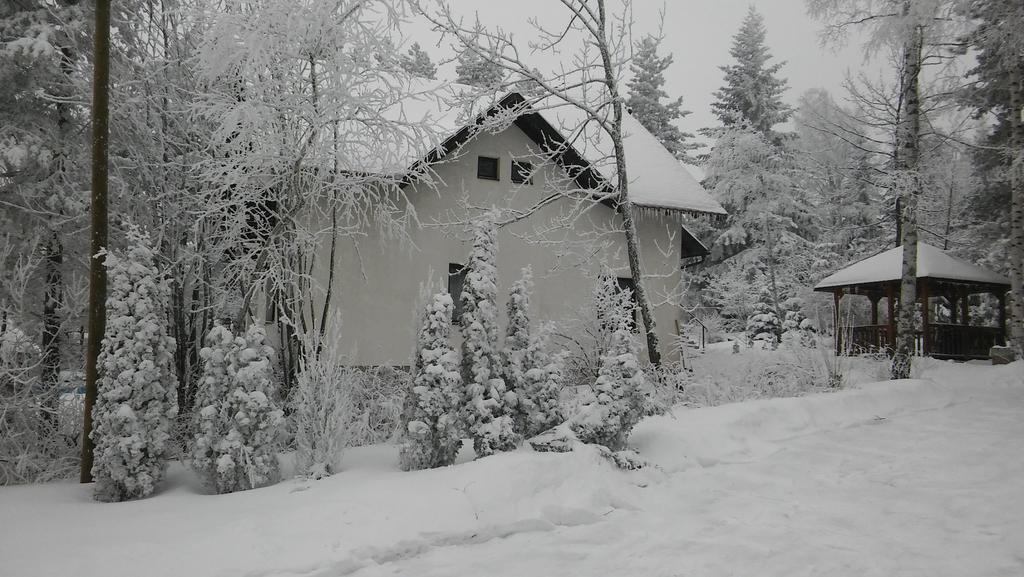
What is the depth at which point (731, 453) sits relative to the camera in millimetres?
7082

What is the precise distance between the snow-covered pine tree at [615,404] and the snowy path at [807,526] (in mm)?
691

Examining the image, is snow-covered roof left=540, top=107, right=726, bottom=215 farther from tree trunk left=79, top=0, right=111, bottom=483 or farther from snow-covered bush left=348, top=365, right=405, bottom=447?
tree trunk left=79, top=0, right=111, bottom=483

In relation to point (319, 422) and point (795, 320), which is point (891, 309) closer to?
point (795, 320)

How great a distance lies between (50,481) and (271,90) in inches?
206

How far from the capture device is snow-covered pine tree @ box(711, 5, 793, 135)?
2778 centimetres

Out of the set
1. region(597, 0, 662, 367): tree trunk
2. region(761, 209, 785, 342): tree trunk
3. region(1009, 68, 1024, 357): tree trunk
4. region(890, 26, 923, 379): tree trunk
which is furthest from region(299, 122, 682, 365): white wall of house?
region(761, 209, 785, 342): tree trunk

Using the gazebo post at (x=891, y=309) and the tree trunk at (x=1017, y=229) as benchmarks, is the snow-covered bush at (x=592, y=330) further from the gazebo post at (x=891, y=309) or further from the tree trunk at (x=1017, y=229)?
the gazebo post at (x=891, y=309)

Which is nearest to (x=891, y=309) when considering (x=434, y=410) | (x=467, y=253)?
(x=467, y=253)

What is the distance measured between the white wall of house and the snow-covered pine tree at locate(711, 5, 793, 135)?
50.7 feet

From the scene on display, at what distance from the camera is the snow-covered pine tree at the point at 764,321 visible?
81.1ft

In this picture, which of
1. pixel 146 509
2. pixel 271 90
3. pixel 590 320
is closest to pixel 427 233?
pixel 590 320

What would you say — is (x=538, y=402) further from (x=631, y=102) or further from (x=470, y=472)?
(x=631, y=102)

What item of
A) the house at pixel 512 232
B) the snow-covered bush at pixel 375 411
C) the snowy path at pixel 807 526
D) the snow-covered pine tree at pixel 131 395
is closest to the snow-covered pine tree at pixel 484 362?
the snow-covered bush at pixel 375 411

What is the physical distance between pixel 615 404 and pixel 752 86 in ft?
85.6
